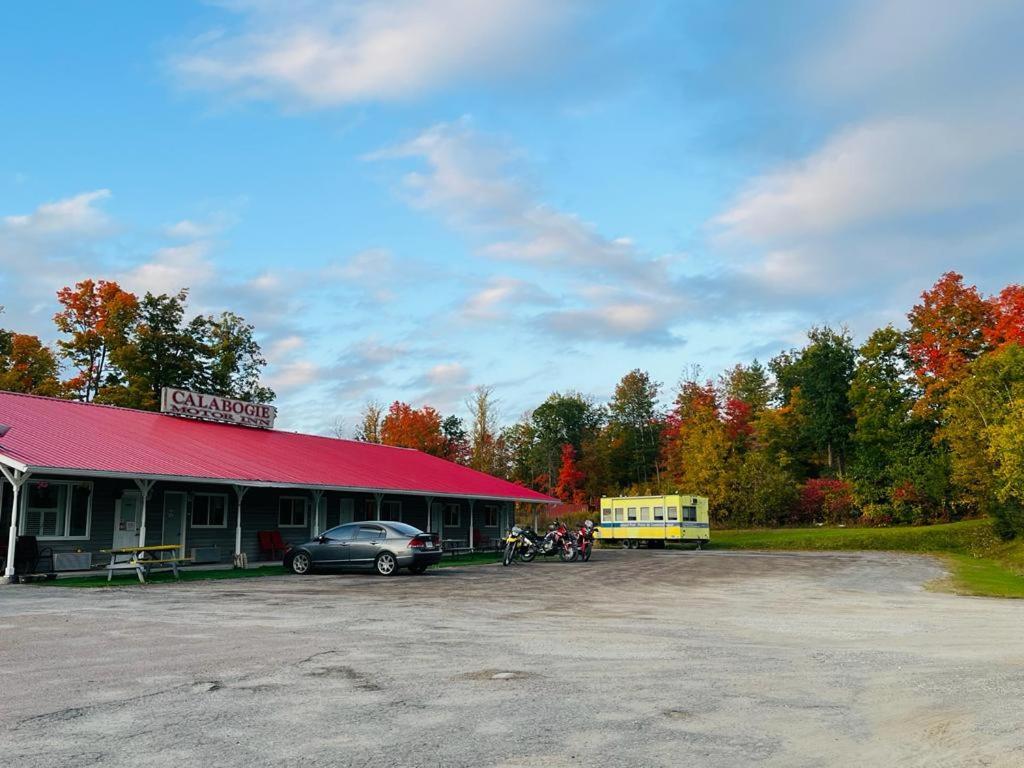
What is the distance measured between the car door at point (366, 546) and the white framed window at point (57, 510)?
7.21 m

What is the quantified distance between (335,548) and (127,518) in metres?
6.25

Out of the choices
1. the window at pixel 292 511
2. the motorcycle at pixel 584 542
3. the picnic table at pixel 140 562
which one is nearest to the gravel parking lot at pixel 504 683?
the picnic table at pixel 140 562

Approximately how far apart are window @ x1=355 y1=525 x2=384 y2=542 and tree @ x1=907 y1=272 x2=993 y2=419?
43.2m

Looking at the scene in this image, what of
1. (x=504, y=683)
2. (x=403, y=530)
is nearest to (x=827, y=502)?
(x=403, y=530)

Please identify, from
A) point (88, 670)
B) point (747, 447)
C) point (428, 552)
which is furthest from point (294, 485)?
point (747, 447)

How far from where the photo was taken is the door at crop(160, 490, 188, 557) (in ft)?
84.2

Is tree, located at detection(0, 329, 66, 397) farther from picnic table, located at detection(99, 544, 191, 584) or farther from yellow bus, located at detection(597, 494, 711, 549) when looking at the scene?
yellow bus, located at detection(597, 494, 711, 549)

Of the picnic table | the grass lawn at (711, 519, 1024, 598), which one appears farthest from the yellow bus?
the picnic table

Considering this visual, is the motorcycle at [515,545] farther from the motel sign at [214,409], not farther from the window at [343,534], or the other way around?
the motel sign at [214,409]

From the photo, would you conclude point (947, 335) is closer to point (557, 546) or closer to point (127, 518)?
point (557, 546)

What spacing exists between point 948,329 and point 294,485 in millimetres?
45948

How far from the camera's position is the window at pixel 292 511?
1169 inches

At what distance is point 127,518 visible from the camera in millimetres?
24734

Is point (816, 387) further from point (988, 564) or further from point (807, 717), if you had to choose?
point (807, 717)
